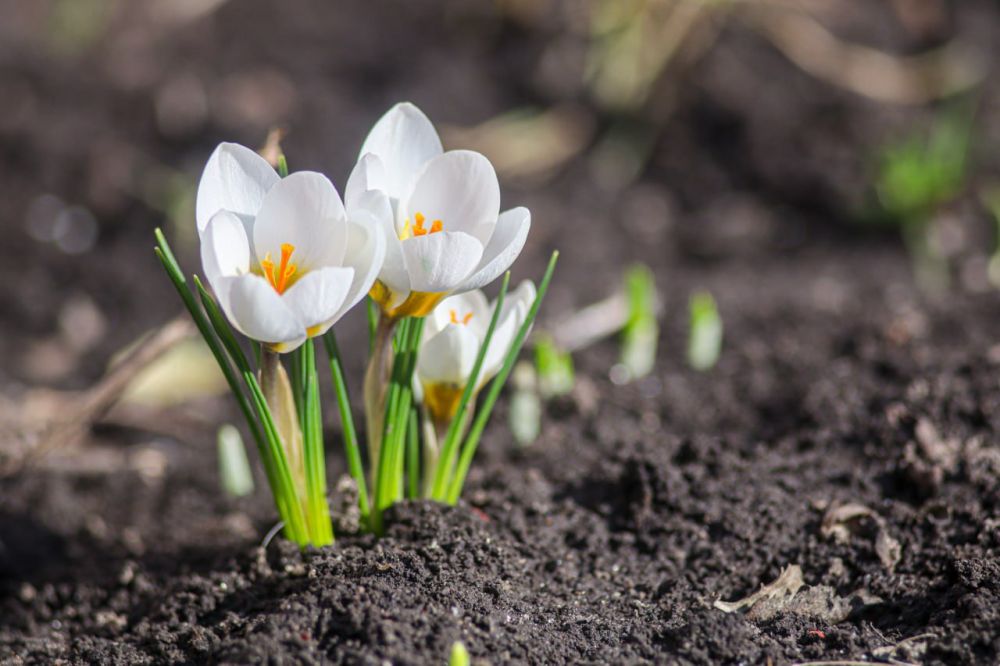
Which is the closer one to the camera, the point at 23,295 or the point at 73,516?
the point at 73,516

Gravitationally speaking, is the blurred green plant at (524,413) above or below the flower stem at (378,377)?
above

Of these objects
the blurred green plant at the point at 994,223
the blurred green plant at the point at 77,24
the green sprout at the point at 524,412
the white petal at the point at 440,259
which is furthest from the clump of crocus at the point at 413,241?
the blurred green plant at the point at 77,24

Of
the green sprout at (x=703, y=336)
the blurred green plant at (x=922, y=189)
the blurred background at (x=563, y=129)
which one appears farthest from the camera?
the blurred background at (x=563, y=129)

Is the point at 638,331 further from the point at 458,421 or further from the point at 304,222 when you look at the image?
the point at 304,222

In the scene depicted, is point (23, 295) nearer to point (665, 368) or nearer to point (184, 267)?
point (184, 267)

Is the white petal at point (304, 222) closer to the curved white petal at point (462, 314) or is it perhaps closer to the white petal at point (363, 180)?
the white petal at point (363, 180)

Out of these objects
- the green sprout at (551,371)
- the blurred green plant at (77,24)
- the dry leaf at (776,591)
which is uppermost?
the blurred green plant at (77,24)

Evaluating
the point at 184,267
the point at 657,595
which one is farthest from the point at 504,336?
the point at 184,267
